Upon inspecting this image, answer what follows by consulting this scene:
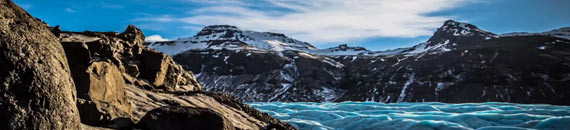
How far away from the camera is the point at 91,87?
32.2 ft

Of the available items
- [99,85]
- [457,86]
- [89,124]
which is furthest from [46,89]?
[457,86]

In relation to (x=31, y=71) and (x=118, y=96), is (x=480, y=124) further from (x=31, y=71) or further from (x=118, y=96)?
(x=31, y=71)

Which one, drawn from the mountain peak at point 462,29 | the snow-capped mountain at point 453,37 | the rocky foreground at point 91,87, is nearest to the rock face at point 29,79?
the rocky foreground at point 91,87

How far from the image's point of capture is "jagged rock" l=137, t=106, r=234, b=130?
10.1 m

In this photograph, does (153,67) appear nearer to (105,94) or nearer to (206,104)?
(206,104)

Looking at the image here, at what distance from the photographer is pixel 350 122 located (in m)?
31.2

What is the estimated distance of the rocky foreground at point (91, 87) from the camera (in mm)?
4480

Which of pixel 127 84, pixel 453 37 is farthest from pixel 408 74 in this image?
pixel 127 84

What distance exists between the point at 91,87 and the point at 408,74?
114 m

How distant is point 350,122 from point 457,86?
7946 cm

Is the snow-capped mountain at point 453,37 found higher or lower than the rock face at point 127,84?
higher

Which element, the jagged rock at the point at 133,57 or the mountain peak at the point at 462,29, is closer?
the jagged rock at the point at 133,57

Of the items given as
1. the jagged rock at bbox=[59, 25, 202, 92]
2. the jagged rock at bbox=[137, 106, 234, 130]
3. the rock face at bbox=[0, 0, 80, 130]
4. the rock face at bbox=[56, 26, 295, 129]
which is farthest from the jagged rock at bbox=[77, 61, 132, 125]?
the rock face at bbox=[0, 0, 80, 130]

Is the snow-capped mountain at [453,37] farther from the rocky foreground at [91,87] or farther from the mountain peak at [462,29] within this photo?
the rocky foreground at [91,87]
